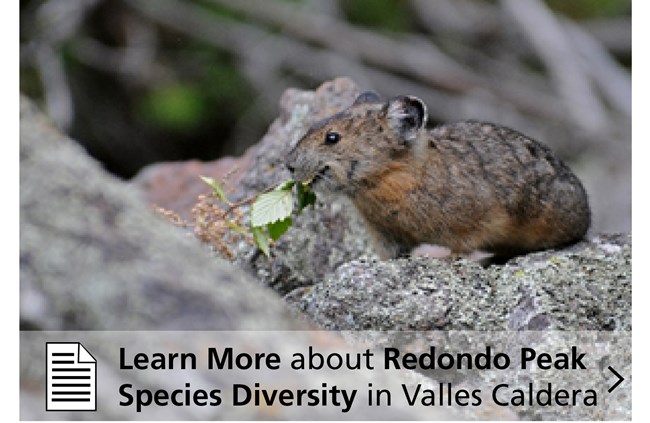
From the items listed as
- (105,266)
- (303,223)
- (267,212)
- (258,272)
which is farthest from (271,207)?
(105,266)

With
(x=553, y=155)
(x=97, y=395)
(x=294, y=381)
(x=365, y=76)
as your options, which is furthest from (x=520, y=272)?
(x=365, y=76)

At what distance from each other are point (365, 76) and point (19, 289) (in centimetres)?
1098

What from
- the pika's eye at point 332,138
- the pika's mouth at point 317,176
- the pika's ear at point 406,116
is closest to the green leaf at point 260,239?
the pika's mouth at point 317,176

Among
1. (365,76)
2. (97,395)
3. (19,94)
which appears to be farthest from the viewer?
(365,76)

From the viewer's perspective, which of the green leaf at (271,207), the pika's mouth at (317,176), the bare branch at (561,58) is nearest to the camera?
the green leaf at (271,207)

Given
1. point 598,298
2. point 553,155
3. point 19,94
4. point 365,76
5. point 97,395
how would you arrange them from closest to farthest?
point 97,395 < point 19,94 < point 598,298 < point 553,155 < point 365,76

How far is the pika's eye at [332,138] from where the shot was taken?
267 inches

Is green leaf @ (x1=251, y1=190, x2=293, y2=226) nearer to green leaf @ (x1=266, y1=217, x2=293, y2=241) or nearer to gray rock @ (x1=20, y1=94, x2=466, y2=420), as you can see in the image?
green leaf @ (x1=266, y1=217, x2=293, y2=241)

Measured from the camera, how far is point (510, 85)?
51.1 feet

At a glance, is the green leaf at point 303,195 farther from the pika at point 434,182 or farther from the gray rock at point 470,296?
the gray rock at point 470,296

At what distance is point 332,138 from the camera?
6.80 metres

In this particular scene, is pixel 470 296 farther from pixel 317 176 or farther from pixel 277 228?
pixel 317 176

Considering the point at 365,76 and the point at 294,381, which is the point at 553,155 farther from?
the point at 365,76

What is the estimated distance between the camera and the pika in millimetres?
6832
